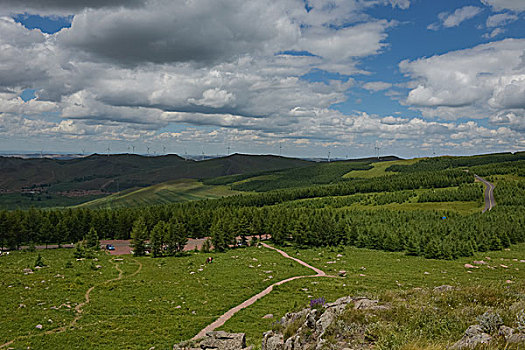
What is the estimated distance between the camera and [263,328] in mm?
33344

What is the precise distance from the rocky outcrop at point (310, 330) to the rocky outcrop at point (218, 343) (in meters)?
3.61

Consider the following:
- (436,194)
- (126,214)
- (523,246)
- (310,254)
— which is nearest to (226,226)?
(310,254)

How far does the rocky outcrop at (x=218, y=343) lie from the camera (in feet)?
76.5

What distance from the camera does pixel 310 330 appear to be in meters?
19.8

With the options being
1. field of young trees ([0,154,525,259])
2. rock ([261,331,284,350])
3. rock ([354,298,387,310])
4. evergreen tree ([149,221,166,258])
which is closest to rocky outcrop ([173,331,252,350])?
rock ([261,331,284,350])

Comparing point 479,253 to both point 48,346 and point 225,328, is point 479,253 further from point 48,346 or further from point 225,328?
point 48,346

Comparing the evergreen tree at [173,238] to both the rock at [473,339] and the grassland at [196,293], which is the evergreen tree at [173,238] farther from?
the rock at [473,339]

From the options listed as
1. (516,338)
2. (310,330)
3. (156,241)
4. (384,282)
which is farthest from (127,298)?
(516,338)

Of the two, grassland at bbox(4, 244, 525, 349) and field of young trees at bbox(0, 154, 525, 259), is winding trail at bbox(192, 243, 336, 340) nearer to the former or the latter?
grassland at bbox(4, 244, 525, 349)

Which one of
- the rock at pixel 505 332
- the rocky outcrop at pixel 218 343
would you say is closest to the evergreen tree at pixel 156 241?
the rocky outcrop at pixel 218 343

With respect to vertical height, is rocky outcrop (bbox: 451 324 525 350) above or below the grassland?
above

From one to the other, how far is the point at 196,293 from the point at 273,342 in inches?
1204

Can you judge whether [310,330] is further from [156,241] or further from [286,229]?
[286,229]

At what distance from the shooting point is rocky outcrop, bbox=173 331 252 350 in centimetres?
2333
